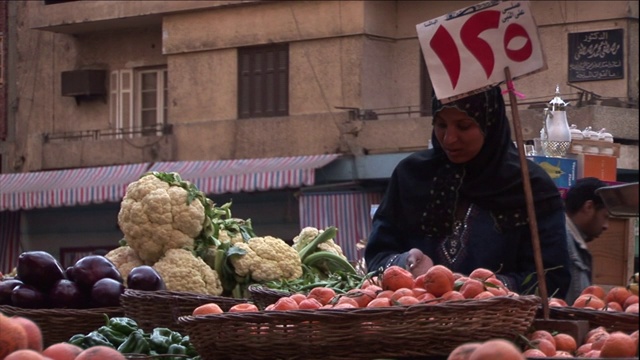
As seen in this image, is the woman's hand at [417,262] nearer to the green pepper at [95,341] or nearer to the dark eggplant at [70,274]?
the green pepper at [95,341]

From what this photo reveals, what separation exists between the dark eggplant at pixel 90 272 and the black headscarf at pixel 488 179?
4.06ft

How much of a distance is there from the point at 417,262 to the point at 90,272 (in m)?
1.37

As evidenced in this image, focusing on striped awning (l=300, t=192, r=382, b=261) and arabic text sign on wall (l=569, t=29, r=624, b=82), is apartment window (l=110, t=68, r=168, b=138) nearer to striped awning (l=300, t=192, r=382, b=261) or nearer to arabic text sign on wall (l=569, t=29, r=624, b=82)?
striped awning (l=300, t=192, r=382, b=261)

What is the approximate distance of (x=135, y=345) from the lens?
12.2ft

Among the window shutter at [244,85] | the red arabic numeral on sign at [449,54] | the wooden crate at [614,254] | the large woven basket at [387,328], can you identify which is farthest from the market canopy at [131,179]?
the large woven basket at [387,328]

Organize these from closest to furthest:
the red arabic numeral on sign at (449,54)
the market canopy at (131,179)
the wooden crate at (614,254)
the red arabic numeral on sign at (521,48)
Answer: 1. the red arabic numeral on sign at (521,48)
2. the red arabic numeral on sign at (449,54)
3. the wooden crate at (614,254)
4. the market canopy at (131,179)

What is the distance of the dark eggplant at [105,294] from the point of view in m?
4.62

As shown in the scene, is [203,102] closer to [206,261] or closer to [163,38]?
[163,38]

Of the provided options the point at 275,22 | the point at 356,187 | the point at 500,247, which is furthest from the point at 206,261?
the point at 275,22

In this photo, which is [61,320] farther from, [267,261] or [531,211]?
[531,211]

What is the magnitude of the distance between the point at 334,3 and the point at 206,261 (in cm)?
1613

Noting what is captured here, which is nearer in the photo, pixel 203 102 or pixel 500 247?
pixel 500 247

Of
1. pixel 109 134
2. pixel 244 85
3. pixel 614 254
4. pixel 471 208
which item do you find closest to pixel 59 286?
pixel 471 208

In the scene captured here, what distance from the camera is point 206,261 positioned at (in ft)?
18.4
